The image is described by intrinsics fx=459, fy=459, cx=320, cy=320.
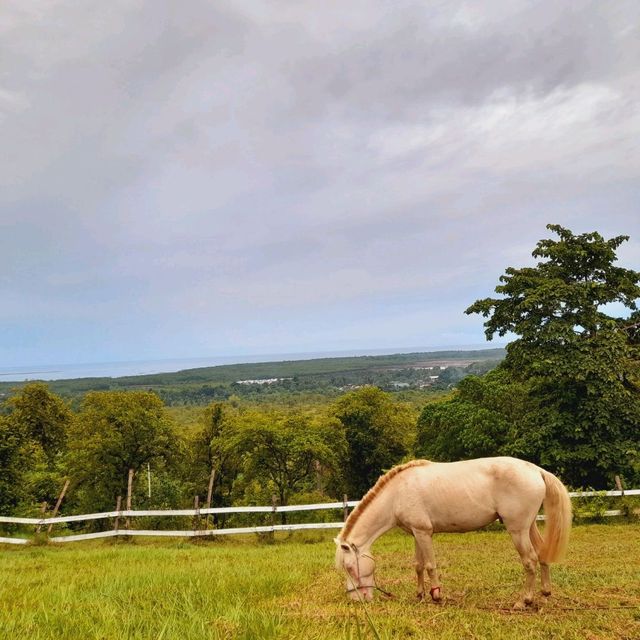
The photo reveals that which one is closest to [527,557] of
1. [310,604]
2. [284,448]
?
[310,604]

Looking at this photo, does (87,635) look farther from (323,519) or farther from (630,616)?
(323,519)

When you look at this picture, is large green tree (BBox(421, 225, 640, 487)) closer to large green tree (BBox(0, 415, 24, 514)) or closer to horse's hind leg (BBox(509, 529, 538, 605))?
horse's hind leg (BBox(509, 529, 538, 605))

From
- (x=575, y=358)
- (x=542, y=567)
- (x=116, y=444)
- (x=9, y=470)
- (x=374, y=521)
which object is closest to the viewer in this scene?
(x=542, y=567)

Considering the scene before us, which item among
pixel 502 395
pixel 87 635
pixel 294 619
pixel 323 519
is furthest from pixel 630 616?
pixel 323 519

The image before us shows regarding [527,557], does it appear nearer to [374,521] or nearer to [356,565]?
[374,521]

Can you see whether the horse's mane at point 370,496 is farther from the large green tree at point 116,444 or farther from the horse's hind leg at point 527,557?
the large green tree at point 116,444

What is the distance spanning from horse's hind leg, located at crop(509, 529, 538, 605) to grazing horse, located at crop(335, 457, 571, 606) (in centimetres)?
1

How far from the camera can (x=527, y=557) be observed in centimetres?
554

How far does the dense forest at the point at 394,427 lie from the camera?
1612cm

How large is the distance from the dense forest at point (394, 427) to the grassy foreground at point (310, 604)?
26.3ft

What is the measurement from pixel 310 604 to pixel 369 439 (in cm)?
2831

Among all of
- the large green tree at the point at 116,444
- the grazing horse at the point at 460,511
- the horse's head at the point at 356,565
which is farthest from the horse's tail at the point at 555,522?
the large green tree at the point at 116,444

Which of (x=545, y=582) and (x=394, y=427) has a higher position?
(x=545, y=582)

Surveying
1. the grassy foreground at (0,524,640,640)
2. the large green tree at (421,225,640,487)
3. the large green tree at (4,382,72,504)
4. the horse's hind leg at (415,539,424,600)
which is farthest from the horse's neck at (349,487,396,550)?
the large green tree at (4,382,72,504)
